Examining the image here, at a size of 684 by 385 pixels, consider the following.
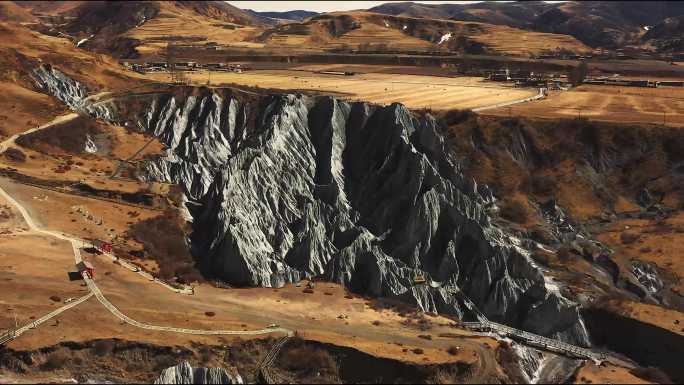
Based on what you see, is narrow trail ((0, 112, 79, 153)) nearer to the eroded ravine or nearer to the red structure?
the eroded ravine

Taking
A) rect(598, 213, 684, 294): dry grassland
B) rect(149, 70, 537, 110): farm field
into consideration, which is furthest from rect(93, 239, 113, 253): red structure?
rect(598, 213, 684, 294): dry grassland

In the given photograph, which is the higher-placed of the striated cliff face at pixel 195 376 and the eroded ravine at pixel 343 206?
the eroded ravine at pixel 343 206

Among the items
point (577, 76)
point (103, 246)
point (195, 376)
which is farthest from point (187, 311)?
point (577, 76)

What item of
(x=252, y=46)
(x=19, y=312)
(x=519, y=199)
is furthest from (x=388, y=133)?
(x=252, y=46)

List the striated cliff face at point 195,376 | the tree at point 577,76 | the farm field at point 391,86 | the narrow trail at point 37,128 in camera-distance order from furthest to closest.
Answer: the tree at point 577,76 < the farm field at point 391,86 < the narrow trail at point 37,128 < the striated cliff face at point 195,376

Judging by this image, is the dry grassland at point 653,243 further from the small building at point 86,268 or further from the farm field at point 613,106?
the small building at point 86,268

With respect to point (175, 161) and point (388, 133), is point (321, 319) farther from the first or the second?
point (175, 161)

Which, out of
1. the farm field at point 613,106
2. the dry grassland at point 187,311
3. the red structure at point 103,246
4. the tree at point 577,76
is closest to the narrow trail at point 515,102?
the farm field at point 613,106

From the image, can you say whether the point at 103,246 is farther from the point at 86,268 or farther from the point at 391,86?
the point at 391,86
